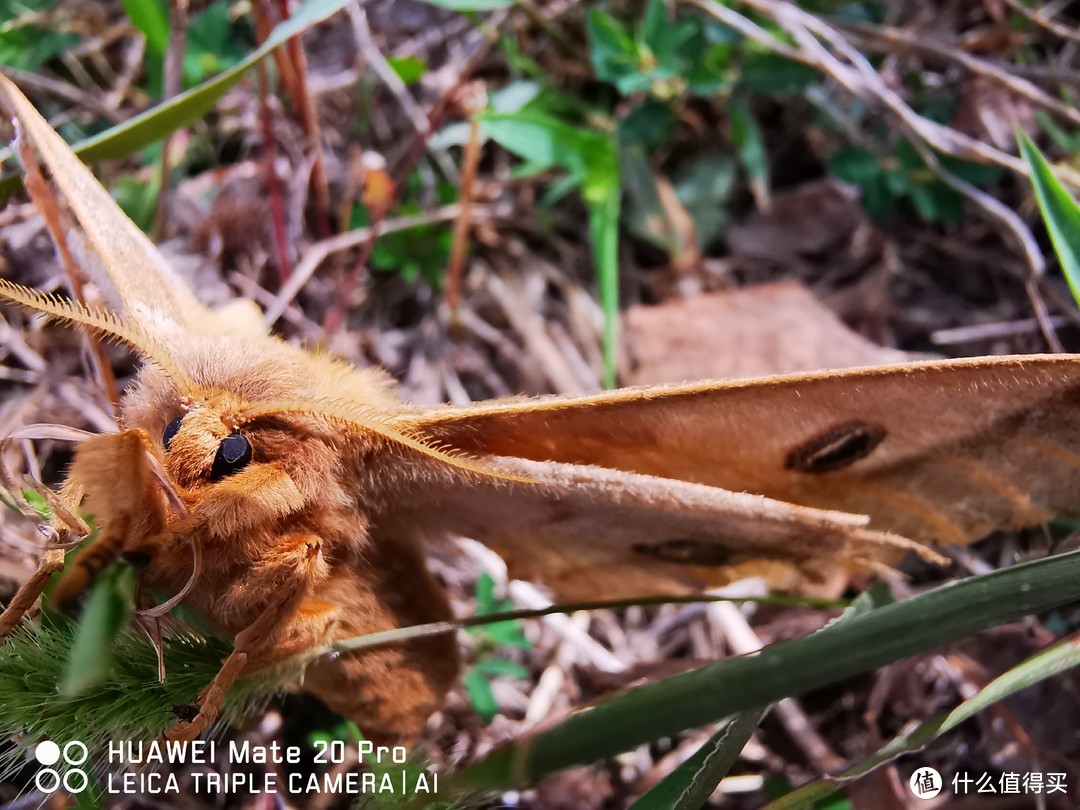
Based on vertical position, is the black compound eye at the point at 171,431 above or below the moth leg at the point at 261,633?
above

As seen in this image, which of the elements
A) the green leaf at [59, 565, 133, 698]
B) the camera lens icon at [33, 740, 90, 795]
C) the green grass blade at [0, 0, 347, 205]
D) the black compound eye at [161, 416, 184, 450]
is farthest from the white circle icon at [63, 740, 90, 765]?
the green grass blade at [0, 0, 347, 205]

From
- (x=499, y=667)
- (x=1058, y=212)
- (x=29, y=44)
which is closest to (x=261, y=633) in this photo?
(x=499, y=667)

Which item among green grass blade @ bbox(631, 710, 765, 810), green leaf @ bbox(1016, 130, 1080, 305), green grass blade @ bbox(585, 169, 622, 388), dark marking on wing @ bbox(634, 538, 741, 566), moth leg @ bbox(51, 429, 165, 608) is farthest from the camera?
green grass blade @ bbox(585, 169, 622, 388)

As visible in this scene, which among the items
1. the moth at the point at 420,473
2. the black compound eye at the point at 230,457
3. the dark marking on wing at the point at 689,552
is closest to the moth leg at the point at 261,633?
the moth at the point at 420,473

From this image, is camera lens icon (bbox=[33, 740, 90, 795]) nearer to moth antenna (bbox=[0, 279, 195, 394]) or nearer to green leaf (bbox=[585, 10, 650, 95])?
moth antenna (bbox=[0, 279, 195, 394])

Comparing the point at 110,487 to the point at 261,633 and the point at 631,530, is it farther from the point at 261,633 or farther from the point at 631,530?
the point at 631,530

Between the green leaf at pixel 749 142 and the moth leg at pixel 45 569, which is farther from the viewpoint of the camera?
the green leaf at pixel 749 142

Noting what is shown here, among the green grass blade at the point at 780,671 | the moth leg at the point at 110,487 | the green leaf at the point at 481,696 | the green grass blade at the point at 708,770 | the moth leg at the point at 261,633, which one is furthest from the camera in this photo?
the green leaf at the point at 481,696

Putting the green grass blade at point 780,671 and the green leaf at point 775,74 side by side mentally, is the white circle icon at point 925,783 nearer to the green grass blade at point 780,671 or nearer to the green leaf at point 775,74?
the green grass blade at point 780,671
